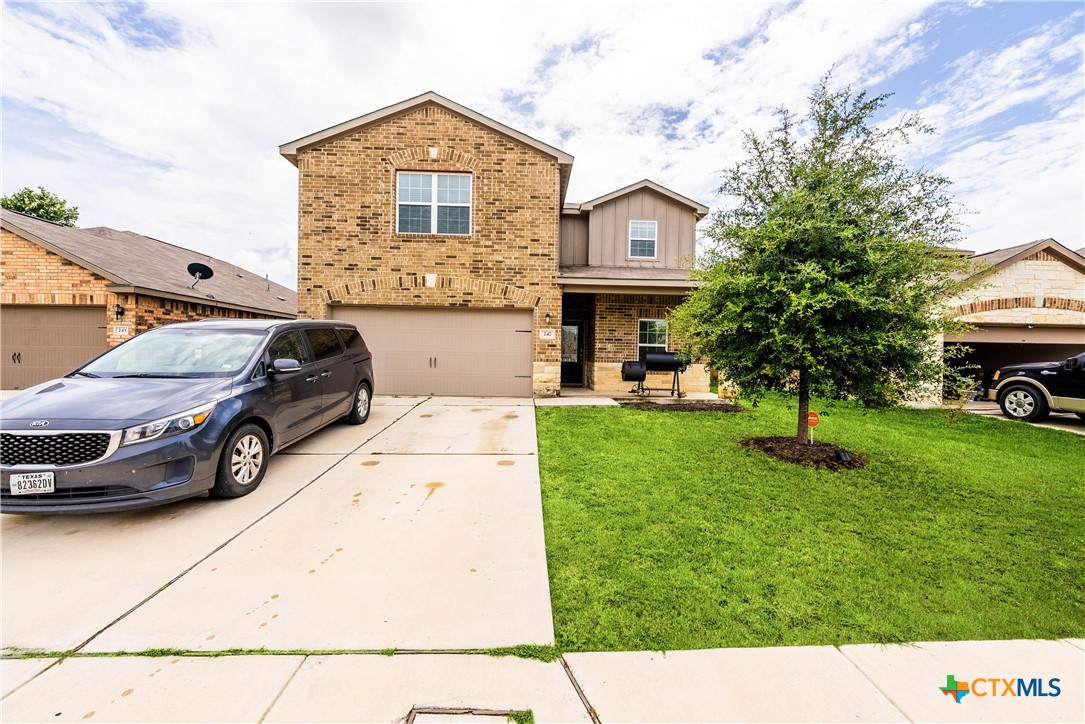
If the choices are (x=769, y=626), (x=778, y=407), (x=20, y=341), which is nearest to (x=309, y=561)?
(x=769, y=626)

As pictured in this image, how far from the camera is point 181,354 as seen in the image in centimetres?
449

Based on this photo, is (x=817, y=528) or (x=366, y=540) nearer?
(x=366, y=540)

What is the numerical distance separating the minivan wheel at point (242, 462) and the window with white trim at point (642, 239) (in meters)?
10.3

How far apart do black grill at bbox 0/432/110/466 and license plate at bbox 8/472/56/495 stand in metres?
0.09

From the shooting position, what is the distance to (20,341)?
Answer: 9781mm

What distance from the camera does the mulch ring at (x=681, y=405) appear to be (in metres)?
8.73

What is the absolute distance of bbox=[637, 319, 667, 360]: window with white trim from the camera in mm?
11320

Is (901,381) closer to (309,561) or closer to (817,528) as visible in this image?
(817,528)

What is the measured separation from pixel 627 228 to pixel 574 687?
459 inches

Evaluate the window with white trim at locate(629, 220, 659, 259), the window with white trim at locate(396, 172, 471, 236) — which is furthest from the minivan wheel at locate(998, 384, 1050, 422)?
the window with white trim at locate(396, 172, 471, 236)

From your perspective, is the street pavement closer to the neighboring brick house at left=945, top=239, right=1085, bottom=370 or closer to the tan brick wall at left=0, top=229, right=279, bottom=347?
the tan brick wall at left=0, top=229, right=279, bottom=347

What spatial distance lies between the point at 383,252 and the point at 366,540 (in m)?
8.14

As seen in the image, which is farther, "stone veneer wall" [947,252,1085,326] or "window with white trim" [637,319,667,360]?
"window with white trim" [637,319,667,360]

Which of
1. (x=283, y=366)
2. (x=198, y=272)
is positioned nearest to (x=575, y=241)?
(x=283, y=366)
